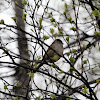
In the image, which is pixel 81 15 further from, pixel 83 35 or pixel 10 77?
pixel 10 77

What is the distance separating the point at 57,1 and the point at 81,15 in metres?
0.83

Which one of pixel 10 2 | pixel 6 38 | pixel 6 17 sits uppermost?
pixel 6 17

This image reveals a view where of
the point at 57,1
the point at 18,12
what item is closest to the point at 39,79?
the point at 18,12

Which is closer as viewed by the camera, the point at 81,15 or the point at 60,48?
the point at 60,48

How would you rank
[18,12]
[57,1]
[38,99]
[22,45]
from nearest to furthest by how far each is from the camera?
[38,99]
[22,45]
[18,12]
[57,1]

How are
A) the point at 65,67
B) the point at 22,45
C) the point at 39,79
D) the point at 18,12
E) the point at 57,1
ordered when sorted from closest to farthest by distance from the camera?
the point at 22,45
the point at 18,12
the point at 39,79
the point at 65,67
the point at 57,1

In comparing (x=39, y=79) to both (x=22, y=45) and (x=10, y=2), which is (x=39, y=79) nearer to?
(x=22, y=45)

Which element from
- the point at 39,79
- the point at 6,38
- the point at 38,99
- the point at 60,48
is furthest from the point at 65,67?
the point at 38,99

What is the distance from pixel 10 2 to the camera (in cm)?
335

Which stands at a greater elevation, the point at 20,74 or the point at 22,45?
the point at 22,45

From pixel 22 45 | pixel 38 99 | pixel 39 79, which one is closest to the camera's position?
pixel 38 99

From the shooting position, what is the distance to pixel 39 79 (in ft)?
12.4

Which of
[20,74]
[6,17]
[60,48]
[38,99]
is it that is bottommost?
[38,99]

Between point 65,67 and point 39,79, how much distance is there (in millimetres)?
719
